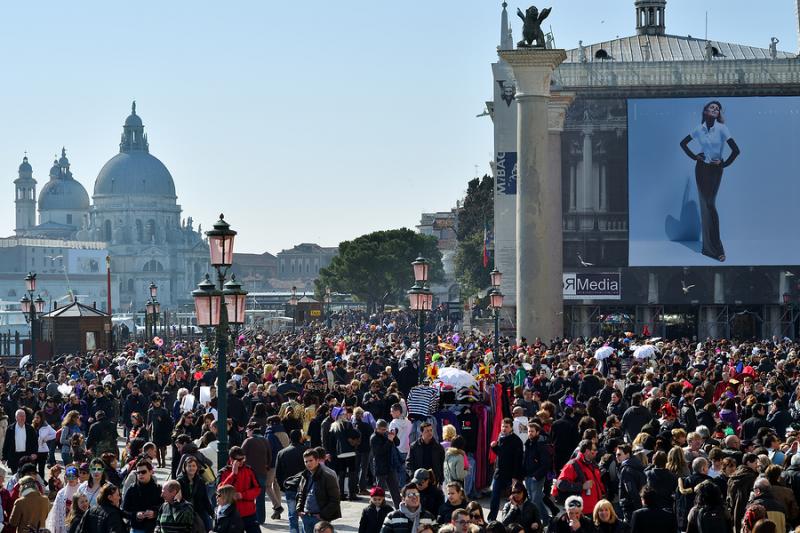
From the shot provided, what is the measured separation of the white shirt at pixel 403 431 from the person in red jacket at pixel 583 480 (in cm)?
457

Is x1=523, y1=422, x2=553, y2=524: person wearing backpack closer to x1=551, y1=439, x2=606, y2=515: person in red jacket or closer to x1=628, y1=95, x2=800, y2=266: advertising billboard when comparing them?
x1=551, y1=439, x2=606, y2=515: person in red jacket

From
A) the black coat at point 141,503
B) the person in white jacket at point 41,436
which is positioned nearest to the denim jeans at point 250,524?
the black coat at point 141,503

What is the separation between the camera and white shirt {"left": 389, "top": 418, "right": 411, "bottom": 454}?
18.4 meters

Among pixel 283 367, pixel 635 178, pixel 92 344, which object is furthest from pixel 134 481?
pixel 635 178

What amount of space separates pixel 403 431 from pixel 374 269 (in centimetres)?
9741

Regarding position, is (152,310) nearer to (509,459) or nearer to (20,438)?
(20,438)

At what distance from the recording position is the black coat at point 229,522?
13281mm

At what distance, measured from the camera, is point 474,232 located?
9956 cm

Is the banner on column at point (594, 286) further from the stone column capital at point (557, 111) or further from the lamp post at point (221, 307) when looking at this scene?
the lamp post at point (221, 307)

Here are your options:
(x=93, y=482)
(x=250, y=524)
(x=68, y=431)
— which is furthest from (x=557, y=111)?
(x=93, y=482)

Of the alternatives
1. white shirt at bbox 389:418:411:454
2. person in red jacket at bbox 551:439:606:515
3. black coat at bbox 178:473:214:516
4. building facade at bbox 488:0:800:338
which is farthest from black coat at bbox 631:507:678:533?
building facade at bbox 488:0:800:338

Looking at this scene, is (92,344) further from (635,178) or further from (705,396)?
(705,396)

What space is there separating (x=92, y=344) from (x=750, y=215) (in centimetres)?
2732

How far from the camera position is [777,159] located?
198ft
